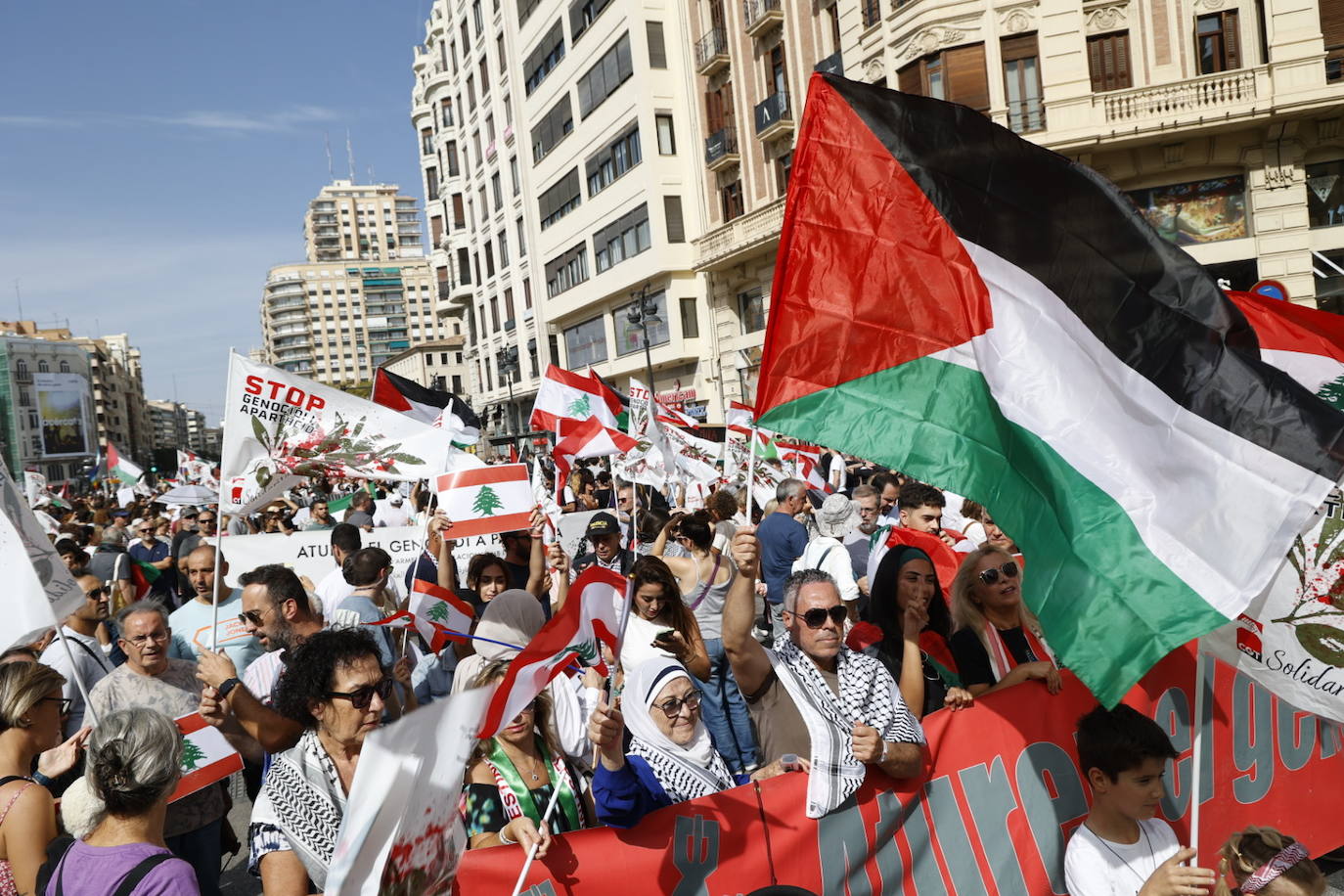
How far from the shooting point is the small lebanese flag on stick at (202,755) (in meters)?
4.13

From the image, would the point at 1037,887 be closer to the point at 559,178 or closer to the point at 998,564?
the point at 998,564

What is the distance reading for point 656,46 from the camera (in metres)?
33.5

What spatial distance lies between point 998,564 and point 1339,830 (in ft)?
6.34

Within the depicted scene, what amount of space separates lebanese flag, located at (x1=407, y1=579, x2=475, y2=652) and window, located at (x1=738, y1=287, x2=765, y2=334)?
2443 centimetres

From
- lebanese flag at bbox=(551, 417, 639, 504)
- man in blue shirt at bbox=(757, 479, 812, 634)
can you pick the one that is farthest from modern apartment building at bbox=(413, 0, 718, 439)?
man in blue shirt at bbox=(757, 479, 812, 634)

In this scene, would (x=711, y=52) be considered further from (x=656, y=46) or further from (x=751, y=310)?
(x=751, y=310)

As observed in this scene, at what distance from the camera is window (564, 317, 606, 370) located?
39531 mm

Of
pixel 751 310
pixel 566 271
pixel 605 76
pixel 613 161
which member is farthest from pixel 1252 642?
pixel 566 271

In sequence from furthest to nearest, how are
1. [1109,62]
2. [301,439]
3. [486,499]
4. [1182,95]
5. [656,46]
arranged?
[656,46] → [1109,62] → [1182,95] → [486,499] → [301,439]

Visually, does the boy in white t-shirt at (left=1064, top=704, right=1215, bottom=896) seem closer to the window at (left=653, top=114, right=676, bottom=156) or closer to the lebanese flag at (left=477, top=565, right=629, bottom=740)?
the lebanese flag at (left=477, top=565, right=629, bottom=740)

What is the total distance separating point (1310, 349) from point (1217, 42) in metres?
19.3

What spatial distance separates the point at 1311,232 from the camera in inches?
771

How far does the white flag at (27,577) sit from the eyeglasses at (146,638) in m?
0.27

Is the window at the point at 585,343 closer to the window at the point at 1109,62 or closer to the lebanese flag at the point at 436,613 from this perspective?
the window at the point at 1109,62
